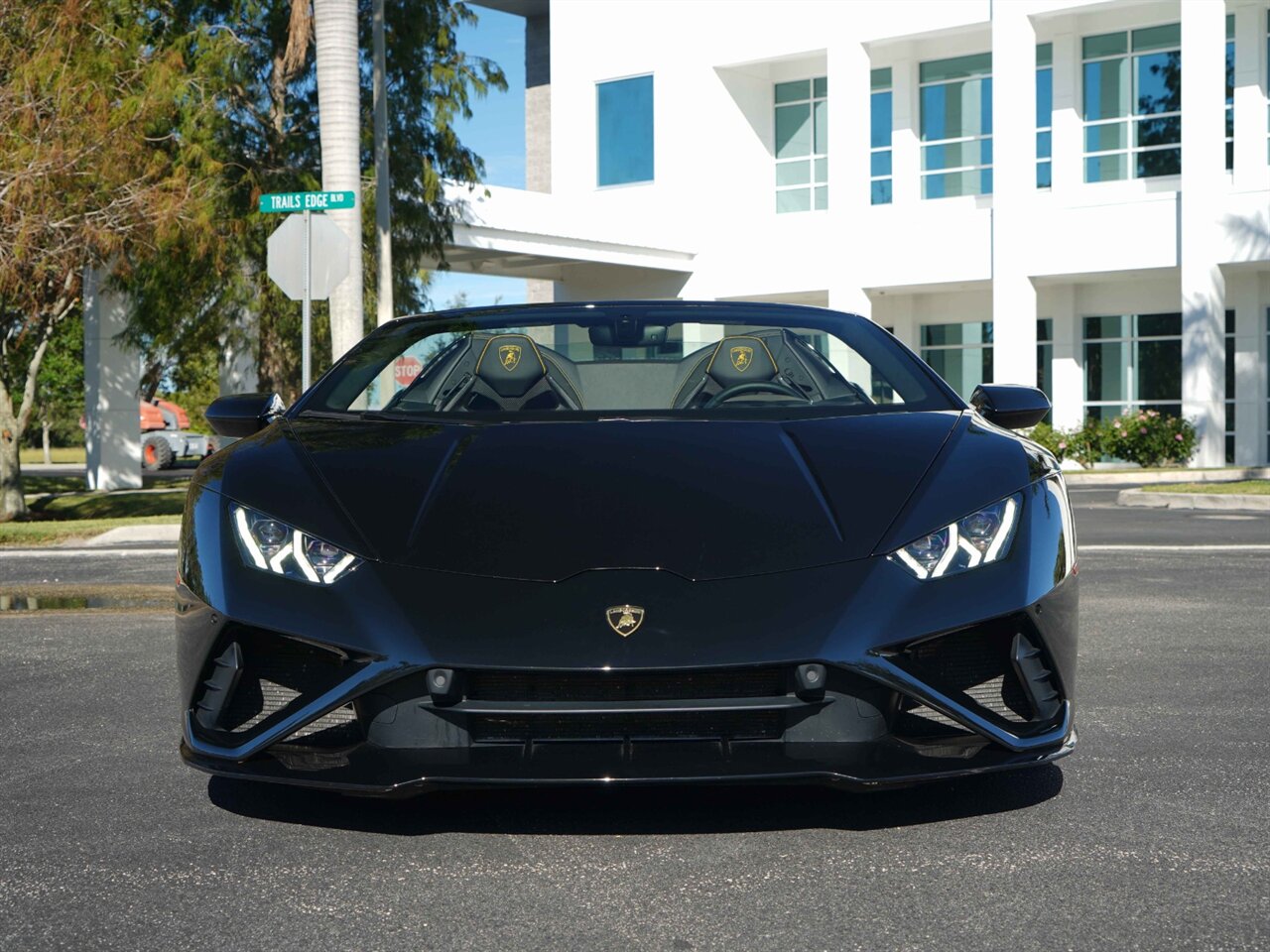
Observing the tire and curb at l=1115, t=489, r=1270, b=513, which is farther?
the tire

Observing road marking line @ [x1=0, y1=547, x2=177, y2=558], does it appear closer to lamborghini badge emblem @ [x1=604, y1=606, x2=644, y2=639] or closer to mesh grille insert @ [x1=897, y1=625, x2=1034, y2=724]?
lamborghini badge emblem @ [x1=604, y1=606, x2=644, y2=639]

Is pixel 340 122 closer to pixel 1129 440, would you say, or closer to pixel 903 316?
pixel 1129 440

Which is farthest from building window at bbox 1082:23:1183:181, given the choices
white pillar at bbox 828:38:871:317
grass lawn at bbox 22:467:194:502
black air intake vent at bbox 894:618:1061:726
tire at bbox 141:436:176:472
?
black air intake vent at bbox 894:618:1061:726

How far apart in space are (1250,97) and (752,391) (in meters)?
26.9

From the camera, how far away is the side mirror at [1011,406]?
465cm

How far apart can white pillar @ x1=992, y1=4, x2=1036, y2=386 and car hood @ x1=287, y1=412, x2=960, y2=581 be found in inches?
1048

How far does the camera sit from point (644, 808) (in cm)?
381

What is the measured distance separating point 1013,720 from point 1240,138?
27710mm

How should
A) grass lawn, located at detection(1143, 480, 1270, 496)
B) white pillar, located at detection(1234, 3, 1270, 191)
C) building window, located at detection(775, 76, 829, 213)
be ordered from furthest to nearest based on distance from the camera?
building window, located at detection(775, 76, 829, 213) → white pillar, located at detection(1234, 3, 1270, 191) → grass lawn, located at detection(1143, 480, 1270, 496)

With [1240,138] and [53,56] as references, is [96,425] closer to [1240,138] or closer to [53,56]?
[53,56]

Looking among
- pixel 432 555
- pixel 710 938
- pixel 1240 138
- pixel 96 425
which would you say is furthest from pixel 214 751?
pixel 1240 138

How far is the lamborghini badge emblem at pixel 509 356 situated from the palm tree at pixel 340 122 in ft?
35.0

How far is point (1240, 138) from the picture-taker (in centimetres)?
2842

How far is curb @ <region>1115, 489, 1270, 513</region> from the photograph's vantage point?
17.3m
